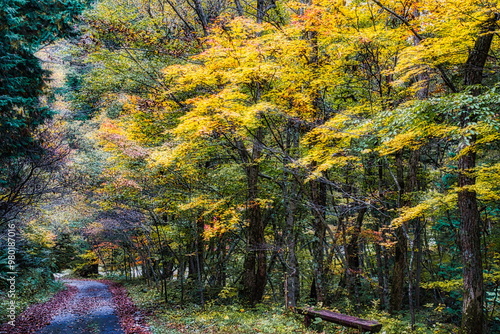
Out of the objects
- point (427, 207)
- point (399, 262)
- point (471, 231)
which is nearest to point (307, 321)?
point (427, 207)

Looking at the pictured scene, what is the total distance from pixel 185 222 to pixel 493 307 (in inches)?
374

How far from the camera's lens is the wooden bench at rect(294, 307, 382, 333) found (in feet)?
17.6

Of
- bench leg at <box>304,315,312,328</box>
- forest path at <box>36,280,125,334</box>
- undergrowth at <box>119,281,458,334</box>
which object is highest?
bench leg at <box>304,315,312,328</box>

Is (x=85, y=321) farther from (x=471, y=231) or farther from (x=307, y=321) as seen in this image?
(x=471, y=231)

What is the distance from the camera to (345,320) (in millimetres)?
5926

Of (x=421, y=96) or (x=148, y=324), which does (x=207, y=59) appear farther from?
(x=148, y=324)

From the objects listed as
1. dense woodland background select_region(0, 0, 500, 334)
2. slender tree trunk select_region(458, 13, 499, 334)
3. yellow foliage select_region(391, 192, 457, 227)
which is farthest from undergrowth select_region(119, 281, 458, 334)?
yellow foliage select_region(391, 192, 457, 227)

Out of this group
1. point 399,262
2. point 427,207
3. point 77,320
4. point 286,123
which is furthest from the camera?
point 286,123

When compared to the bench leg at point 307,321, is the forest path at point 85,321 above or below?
below

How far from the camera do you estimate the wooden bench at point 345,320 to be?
5.36 metres

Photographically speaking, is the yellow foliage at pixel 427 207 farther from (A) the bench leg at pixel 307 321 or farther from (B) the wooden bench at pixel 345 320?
(A) the bench leg at pixel 307 321

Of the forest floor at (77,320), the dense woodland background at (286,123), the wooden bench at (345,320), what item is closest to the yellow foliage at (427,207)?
the dense woodland background at (286,123)

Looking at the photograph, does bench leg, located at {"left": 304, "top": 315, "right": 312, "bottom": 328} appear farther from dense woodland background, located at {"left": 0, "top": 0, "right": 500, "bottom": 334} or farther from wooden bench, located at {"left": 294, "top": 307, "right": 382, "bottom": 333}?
dense woodland background, located at {"left": 0, "top": 0, "right": 500, "bottom": 334}

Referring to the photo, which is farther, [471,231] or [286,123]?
[286,123]
